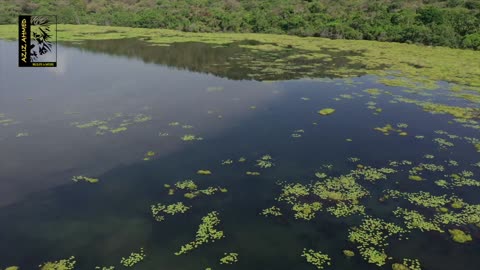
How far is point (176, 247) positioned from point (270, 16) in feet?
195

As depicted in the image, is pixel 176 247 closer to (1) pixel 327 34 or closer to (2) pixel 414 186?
(2) pixel 414 186

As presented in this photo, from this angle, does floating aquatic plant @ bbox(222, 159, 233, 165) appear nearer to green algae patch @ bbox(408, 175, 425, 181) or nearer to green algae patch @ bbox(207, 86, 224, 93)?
green algae patch @ bbox(408, 175, 425, 181)

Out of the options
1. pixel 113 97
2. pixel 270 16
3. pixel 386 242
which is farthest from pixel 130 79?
pixel 270 16

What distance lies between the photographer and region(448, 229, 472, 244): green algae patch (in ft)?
33.4

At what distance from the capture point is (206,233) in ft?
33.7

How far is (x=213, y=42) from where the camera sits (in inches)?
1897

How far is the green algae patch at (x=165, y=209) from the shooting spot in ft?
36.1

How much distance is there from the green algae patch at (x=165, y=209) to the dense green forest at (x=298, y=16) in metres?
44.3

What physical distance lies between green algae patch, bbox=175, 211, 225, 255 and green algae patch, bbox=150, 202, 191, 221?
87 cm

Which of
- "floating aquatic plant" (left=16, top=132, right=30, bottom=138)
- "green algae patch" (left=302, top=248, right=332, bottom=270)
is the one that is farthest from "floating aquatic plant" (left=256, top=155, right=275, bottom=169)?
"floating aquatic plant" (left=16, top=132, right=30, bottom=138)

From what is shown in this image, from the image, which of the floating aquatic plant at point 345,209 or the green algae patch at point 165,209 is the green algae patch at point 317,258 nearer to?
the floating aquatic plant at point 345,209

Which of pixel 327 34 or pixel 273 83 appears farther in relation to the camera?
pixel 327 34

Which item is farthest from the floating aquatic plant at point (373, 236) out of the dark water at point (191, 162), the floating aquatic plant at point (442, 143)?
the floating aquatic plant at point (442, 143)

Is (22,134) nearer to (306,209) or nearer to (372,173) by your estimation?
(306,209)
